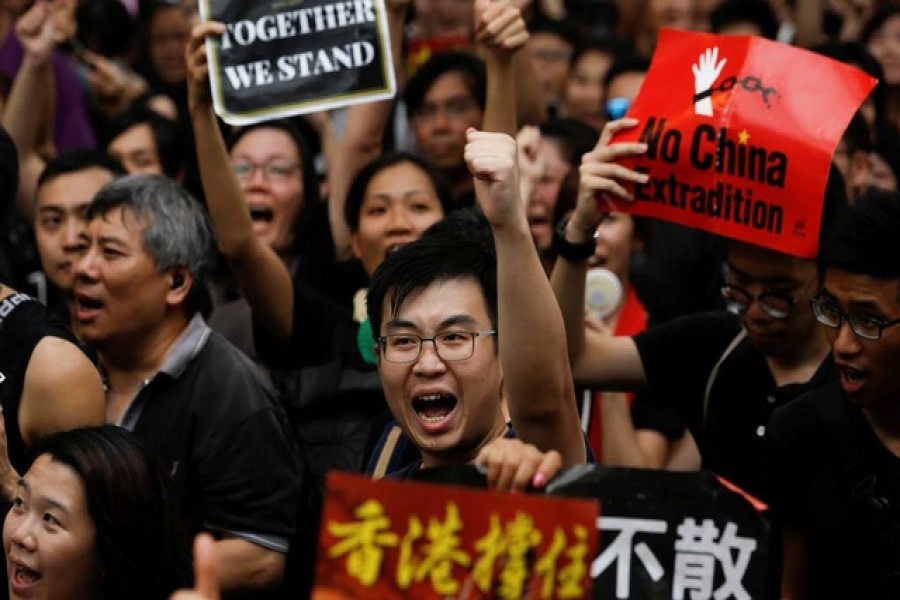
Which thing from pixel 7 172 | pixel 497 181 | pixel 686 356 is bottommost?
pixel 686 356

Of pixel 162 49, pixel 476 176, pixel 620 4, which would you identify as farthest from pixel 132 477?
pixel 620 4

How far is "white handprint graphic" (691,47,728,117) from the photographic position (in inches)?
185

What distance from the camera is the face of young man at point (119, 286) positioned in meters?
5.10

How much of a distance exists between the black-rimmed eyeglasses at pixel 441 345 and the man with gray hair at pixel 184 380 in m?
1.09

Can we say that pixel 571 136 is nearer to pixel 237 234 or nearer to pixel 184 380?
pixel 237 234

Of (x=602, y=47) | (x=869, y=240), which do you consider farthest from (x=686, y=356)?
(x=602, y=47)

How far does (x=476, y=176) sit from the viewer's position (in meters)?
3.59

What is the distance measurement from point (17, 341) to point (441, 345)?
4.02 feet

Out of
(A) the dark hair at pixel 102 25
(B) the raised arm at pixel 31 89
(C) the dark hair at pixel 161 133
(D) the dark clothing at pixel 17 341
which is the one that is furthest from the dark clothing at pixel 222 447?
(A) the dark hair at pixel 102 25

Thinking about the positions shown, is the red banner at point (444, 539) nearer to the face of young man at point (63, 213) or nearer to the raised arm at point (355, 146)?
the face of young man at point (63, 213)

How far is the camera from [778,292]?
4.59 meters

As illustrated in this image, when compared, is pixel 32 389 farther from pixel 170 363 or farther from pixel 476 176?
pixel 476 176

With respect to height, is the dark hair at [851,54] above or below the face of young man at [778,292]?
above

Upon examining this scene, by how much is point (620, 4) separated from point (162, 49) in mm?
3296
